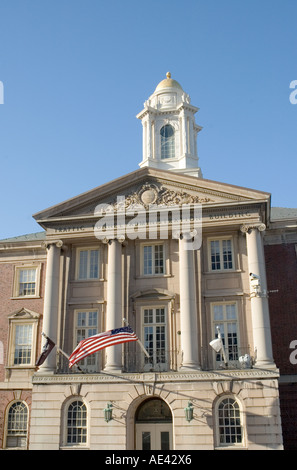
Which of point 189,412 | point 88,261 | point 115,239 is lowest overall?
point 189,412

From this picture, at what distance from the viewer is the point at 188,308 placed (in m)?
27.8

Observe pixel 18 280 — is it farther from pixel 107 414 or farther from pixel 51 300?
pixel 107 414

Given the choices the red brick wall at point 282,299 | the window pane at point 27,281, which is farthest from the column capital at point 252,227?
the window pane at point 27,281

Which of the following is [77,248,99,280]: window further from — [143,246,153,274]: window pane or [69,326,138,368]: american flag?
[69,326,138,368]: american flag

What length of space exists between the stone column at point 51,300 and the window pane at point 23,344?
143 inches

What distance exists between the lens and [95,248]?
1216 inches

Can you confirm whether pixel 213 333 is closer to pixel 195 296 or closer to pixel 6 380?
pixel 195 296

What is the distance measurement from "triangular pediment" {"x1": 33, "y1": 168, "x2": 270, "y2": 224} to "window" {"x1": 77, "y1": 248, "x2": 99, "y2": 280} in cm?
208

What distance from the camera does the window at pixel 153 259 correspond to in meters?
29.9

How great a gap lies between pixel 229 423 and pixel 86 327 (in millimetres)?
8653

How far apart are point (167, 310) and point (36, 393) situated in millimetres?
7603

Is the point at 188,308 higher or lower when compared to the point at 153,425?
higher

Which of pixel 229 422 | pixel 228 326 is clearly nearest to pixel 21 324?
pixel 228 326

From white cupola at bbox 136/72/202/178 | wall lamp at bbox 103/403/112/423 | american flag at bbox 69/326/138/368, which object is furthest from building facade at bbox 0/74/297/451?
white cupola at bbox 136/72/202/178
